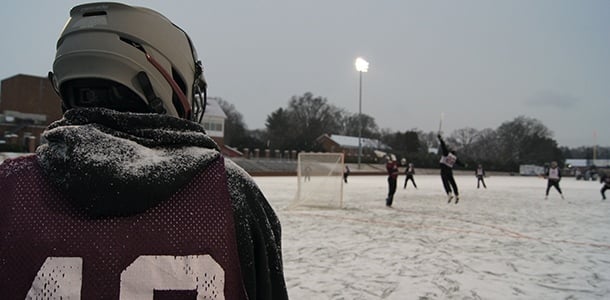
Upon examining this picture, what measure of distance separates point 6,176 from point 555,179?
71.7ft

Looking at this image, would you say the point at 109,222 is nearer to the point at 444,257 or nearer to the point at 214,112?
the point at 444,257

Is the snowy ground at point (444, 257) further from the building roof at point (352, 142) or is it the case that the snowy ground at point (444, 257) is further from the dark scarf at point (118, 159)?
the building roof at point (352, 142)

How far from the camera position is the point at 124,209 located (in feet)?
3.38

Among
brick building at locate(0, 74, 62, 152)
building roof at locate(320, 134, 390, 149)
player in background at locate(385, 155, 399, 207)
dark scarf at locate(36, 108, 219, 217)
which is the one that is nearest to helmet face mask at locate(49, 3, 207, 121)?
dark scarf at locate(36, 108, 219, 217)

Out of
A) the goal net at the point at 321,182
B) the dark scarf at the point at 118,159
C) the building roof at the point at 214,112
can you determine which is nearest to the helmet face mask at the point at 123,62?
the dark scarf at the point at 118,159

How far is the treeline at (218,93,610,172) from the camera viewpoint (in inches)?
3172

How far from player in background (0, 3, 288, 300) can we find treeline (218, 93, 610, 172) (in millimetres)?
68636

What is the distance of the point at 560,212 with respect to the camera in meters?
13.3

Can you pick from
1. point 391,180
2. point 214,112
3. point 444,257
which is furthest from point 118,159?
point 214,112

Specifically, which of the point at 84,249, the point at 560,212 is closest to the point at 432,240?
the point at 84,249

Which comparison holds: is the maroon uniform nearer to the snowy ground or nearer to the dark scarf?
the dark scarf

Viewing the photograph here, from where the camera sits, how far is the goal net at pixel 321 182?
14031mm

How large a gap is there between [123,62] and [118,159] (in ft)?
1.36

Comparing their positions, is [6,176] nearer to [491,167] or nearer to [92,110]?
[92,110]
